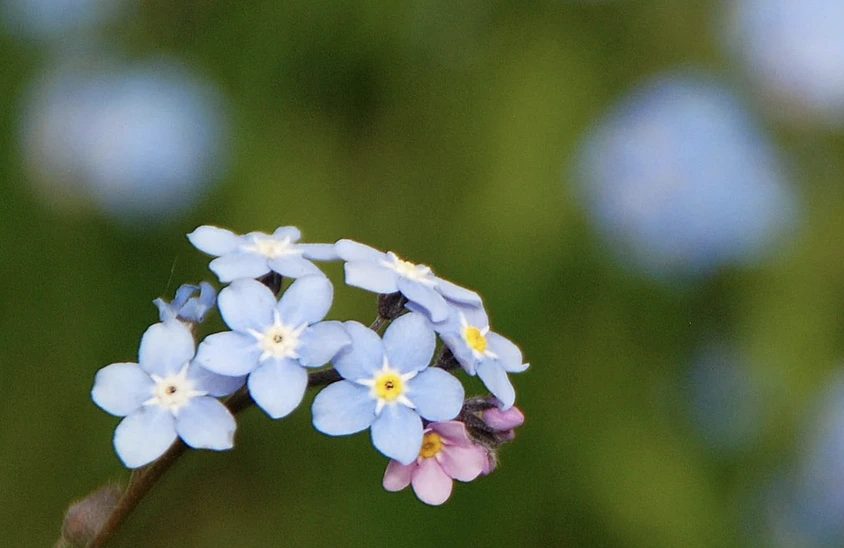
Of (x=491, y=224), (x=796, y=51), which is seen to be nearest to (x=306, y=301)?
(x=491, y=224)

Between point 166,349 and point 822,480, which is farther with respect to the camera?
point 822,480

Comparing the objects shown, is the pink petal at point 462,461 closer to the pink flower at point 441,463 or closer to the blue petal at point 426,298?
the pink flower at point 441,463

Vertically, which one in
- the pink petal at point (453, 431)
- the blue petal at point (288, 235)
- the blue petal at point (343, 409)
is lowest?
the pink petal at point (453, 431)

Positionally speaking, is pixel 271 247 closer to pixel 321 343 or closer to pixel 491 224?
pixel 321 343

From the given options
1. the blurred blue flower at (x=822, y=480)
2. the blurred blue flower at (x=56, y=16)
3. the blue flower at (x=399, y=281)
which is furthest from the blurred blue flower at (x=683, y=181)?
the blue flower at (x=399, y=281)

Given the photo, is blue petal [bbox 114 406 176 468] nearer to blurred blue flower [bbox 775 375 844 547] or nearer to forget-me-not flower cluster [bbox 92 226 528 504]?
forget-me-not flower cluster [bbox 92 226 528 504]

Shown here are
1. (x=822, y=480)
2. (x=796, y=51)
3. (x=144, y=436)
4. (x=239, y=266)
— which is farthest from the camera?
(x=796, y=51)
